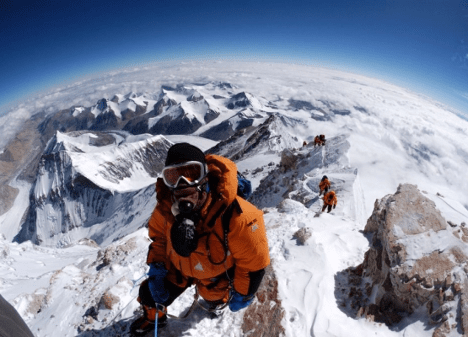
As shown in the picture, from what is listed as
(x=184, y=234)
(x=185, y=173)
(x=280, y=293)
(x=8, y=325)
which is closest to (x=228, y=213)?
(x=184, y=234)

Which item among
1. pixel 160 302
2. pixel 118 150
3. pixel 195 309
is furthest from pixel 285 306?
pixel 118 150

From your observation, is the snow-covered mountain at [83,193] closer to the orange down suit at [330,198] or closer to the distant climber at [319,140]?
the distant climber at [319,140]

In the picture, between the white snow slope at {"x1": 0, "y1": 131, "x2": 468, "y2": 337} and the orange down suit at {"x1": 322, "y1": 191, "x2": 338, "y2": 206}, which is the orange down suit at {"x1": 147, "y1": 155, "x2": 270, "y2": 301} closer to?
the white snow slope at {"x1": 0, "y1": 131, "x2": 468, "y2": 337}

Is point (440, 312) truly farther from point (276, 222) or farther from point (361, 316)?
point (276, 222)

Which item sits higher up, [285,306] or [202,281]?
[202,281]

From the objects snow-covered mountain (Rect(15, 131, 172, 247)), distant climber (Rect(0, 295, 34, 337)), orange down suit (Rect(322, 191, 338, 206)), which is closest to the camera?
distant climber (Rect(0, 295, 34, 337))

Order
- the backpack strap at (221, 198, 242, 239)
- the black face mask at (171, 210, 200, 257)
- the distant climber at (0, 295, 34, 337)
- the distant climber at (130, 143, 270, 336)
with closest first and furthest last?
1. the distant climber at (0, 295, 34, 337)
2. the black face mask at (171, 210, 200, 257)
3. the distant climber at (130, 143, 270, 336)
4. the backpack strap at (221, 198, 242, 239)

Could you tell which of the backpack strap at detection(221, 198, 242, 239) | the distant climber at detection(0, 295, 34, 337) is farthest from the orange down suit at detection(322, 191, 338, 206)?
the distant climber at detection(0, 295, 34, 337)
